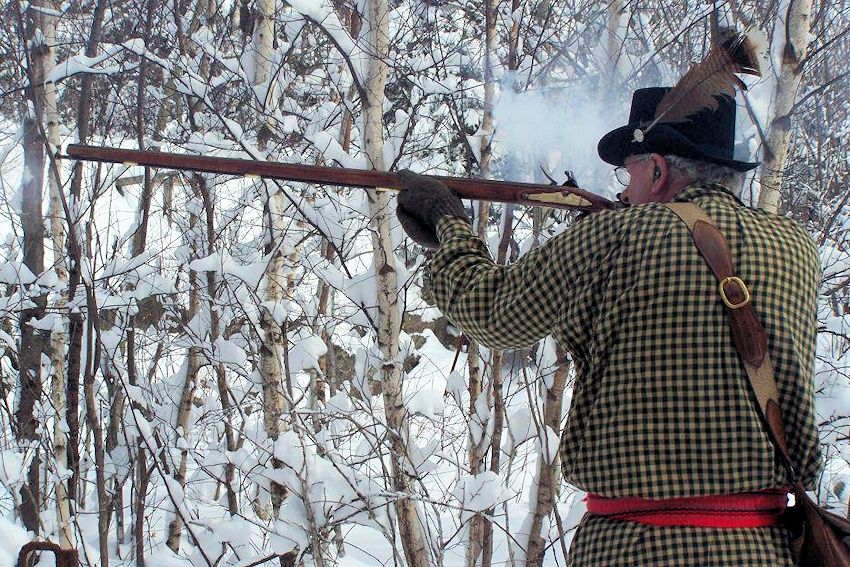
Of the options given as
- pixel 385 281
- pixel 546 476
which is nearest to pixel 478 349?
pixel 546 476

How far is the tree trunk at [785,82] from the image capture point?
12.9ft

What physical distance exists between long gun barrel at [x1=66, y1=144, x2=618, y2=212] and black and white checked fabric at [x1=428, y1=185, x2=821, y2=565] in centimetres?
43

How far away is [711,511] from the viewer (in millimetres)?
1606

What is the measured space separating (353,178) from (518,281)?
0.91 metres

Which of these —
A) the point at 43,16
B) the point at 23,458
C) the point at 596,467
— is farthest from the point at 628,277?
the point at 23,458

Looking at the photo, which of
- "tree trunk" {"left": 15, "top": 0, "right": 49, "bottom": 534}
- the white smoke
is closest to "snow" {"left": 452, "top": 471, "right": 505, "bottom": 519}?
the white smoke

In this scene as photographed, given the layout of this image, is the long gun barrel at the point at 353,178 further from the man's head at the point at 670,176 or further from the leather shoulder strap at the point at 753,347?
the leather shoulder strap at the point at 753,347

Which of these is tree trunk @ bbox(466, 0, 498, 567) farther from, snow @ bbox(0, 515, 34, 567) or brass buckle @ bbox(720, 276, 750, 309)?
brass buckle @ bbox(720, 276, 750, 309)

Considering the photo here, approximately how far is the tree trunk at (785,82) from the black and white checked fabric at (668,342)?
2.45 meters

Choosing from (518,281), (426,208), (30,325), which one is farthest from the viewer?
(30,325)

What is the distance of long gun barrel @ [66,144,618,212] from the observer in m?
2.20

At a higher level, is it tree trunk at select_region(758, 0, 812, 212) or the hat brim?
tree trunk at select_region(758, 0, 812, 212)

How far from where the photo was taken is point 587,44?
173 inches

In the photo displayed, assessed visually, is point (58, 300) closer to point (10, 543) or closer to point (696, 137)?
point (10, 543)
